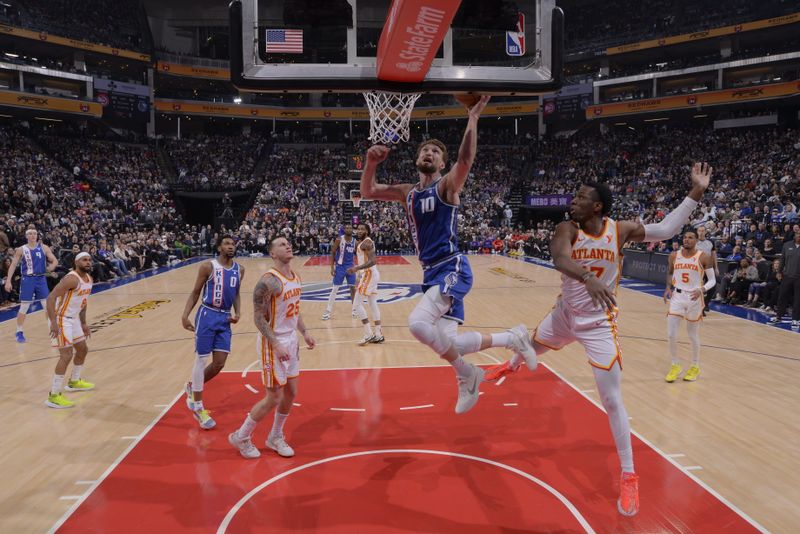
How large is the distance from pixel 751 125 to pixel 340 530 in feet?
126

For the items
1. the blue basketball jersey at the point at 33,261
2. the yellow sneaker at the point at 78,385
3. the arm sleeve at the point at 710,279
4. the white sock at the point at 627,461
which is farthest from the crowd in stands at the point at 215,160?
the white sock at the point at 627,461

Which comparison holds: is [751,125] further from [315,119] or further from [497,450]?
[497,450]

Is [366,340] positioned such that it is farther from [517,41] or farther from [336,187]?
[336,187]

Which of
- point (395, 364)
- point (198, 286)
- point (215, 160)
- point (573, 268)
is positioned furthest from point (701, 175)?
point (215, 160)

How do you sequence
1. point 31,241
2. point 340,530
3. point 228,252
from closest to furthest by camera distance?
point 340,530 < point 228,252 < point 31,241

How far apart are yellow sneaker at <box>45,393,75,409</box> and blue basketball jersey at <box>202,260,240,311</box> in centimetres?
219

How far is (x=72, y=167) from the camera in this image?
108ft

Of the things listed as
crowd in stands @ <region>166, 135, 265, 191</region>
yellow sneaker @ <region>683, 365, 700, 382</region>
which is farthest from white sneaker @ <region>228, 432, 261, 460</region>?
crowd in stands @ <region>166, 135, 265, 191</region>

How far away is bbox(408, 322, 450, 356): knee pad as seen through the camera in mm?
4129

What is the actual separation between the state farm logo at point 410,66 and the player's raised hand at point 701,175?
2683mm

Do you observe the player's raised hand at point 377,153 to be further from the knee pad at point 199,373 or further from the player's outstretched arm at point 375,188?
the knee pad at point 199,373

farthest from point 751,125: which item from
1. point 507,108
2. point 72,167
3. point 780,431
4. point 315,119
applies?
point 72,167

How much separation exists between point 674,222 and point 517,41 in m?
2.77

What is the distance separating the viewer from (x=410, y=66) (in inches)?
209
